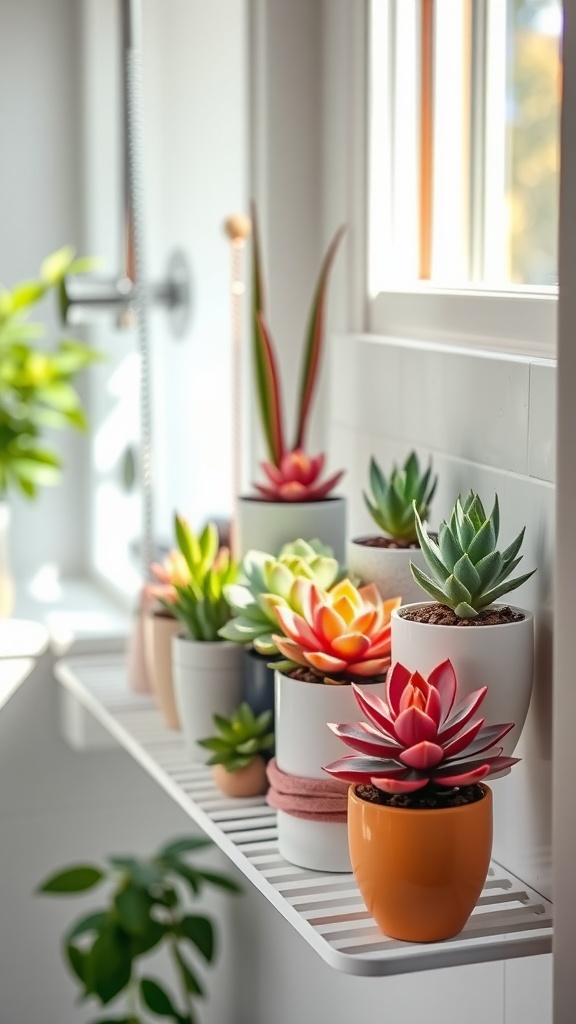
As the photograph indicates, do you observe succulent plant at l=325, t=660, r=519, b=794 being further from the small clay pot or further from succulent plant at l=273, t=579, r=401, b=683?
the small clay pot

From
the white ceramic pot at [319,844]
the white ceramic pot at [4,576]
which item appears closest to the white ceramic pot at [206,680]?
the white ceramic pot at [319,844]

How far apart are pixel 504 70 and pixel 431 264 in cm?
19

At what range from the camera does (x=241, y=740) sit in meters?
1.07

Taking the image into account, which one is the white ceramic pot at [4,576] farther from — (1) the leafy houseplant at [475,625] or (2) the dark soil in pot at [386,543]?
(1) the leafy houseplant at [475,625]

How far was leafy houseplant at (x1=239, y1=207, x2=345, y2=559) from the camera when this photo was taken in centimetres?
116

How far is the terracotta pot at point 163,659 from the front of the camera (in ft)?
4.08

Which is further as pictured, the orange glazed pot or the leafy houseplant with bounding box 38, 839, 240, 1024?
the leafy houseplant with bounding box 38, 839, 240, 1024

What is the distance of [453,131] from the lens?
4.06 ft

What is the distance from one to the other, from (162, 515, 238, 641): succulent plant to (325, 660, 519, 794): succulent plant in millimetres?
340

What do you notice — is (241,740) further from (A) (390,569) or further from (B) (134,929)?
(B) (134,929)

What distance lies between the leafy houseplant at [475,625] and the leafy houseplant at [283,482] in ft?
0.96

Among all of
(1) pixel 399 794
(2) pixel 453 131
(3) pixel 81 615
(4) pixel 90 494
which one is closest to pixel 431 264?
(2) pixel 453 131

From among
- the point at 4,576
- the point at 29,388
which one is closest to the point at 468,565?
the point at 4,576

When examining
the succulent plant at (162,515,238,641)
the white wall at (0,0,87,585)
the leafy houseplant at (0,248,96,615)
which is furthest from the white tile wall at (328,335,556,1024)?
the white wall at (0,0,87,585)
